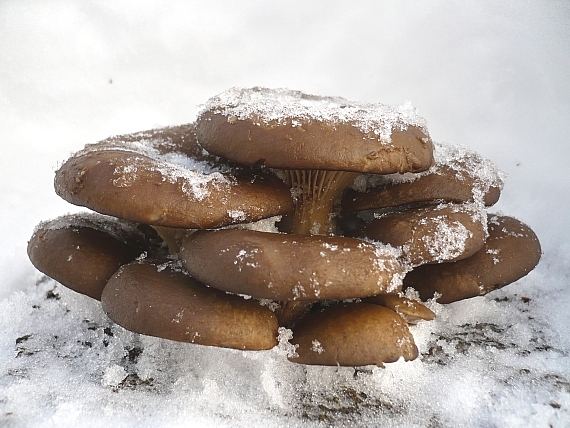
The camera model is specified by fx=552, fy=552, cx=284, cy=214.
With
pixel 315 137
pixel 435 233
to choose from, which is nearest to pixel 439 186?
pixel 435 233

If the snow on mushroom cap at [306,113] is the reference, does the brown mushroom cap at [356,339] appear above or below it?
below

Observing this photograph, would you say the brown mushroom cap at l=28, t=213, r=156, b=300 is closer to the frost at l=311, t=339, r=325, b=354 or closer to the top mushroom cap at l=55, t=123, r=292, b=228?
the top mushroom cap at l=55, t=123, r=292, b=228

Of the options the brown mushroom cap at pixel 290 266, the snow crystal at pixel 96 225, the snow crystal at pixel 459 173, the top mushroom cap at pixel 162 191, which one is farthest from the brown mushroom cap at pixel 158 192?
the snow crystal at pixel 459 173

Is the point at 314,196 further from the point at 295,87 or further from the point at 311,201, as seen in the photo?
the point at 295,87

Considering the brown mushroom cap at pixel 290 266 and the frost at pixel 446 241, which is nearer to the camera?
the brown mushroom cap at pixel 290 266

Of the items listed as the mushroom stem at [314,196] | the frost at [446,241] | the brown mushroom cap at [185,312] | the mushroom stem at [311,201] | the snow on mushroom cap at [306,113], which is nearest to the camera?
the brown mushroom cap at [185,312]

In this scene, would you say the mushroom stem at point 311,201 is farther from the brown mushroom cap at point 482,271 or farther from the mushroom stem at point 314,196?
the brown mushroom cap at point 482,271

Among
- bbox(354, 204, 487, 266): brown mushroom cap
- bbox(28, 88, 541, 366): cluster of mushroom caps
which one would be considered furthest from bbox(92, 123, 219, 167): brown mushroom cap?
bbox(354, 204, 487, 266): brown mushroom cap
